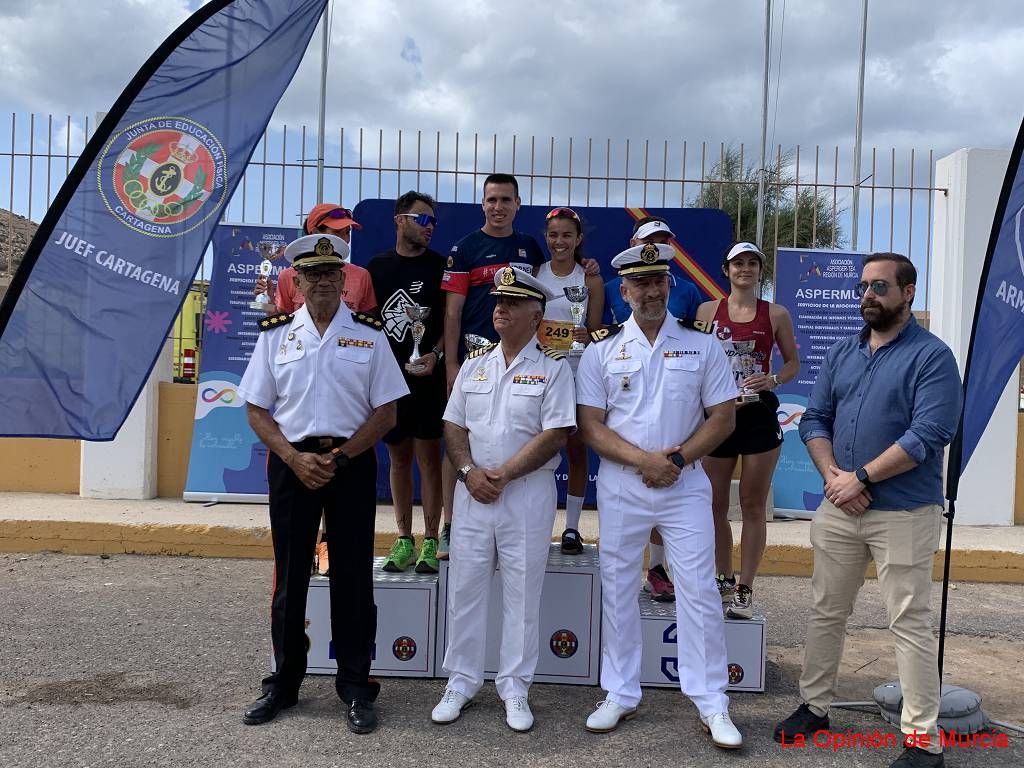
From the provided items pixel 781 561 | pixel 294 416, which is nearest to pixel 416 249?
pixel 294 416

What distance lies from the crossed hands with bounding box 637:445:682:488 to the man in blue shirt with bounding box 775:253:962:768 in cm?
58

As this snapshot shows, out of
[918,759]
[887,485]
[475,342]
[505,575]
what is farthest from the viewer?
[475,342]

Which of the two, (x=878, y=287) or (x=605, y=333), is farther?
(x=605, y=333)

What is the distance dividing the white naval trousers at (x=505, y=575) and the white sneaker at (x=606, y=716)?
31 cm

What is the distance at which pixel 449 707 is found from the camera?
373 cm

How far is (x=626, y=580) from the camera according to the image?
146 inches

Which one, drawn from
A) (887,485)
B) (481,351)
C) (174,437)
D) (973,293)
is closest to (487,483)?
(481,351)

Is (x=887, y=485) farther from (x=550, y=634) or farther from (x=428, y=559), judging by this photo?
(x=428, y=559)

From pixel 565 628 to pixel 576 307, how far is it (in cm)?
159

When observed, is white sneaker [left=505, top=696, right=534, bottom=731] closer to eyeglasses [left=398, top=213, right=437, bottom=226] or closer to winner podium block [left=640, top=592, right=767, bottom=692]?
winner podium block [left=640, top=592, right=767, bottom=692]

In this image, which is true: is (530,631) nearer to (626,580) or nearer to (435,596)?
(626,580)

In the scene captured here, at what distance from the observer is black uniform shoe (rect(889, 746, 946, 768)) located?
3201mm

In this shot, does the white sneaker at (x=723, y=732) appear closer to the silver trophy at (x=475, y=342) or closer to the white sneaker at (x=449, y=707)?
the white sneaker at (x=449, y=707)

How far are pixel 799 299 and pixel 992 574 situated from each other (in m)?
2.61
